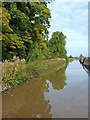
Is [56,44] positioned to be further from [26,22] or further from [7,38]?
[7,38]

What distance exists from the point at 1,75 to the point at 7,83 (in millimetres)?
799

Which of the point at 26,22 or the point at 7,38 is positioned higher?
the point at 26,22

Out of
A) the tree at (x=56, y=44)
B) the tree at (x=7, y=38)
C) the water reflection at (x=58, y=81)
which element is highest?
the tree at (x=56, y=44)

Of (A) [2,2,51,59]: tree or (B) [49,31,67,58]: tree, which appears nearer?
(A) [2,2,51,59]: tree

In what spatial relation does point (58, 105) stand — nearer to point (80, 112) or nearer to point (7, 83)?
point (80, 112)

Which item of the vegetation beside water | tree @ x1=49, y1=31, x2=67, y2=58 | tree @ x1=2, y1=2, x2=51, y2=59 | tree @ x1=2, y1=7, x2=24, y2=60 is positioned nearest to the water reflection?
the vegetation beside water

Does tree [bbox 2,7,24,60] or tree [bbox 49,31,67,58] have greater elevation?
tree [bbox 49,31,67,58]

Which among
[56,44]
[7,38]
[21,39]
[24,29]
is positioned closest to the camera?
[7,38]

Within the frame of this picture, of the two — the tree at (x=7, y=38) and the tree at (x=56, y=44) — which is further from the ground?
the tree at (x=56, y=44)

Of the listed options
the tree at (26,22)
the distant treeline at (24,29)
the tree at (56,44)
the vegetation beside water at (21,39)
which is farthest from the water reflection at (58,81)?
the tree at (56,44)

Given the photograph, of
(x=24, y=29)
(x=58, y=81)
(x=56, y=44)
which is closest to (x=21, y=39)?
(x=24, y=29)

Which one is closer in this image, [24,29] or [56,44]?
[24,29]

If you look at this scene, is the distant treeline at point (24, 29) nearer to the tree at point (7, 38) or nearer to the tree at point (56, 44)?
the tree at point (7, 38)

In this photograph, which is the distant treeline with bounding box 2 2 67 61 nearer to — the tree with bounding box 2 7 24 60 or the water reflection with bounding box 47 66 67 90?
the tree with bounding box 2 7 24 60
